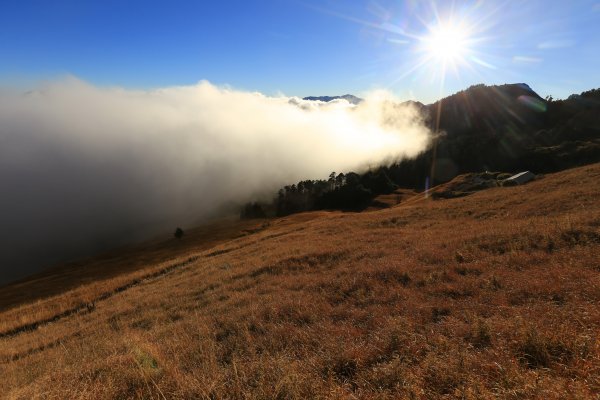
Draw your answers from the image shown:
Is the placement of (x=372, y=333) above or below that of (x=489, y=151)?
below

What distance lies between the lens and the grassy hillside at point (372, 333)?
5047 mm

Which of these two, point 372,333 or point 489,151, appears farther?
point 489,151

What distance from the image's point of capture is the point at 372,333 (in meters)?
7.34

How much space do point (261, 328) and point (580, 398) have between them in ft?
22.8

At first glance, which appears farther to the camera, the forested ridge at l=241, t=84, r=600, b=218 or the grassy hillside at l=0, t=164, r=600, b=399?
the forested ridge at l=241, t=84, r=600, b=218

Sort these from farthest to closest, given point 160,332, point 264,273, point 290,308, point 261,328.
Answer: point 264,273 < point 160,332 < point 290,308 < point 261,328

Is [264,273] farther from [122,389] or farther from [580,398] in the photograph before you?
[580,398]

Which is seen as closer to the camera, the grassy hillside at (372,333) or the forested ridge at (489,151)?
the grassy hillside at (372,333)

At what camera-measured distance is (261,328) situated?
9.16m

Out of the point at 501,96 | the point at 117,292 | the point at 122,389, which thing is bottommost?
the point at 117,292

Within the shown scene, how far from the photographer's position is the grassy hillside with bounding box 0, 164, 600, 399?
5.05 m

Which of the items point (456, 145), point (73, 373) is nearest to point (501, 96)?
point (456, 145)

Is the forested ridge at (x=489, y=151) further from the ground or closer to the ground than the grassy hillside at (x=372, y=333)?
further from the ground

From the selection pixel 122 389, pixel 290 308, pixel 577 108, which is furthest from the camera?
pixel 577 108
